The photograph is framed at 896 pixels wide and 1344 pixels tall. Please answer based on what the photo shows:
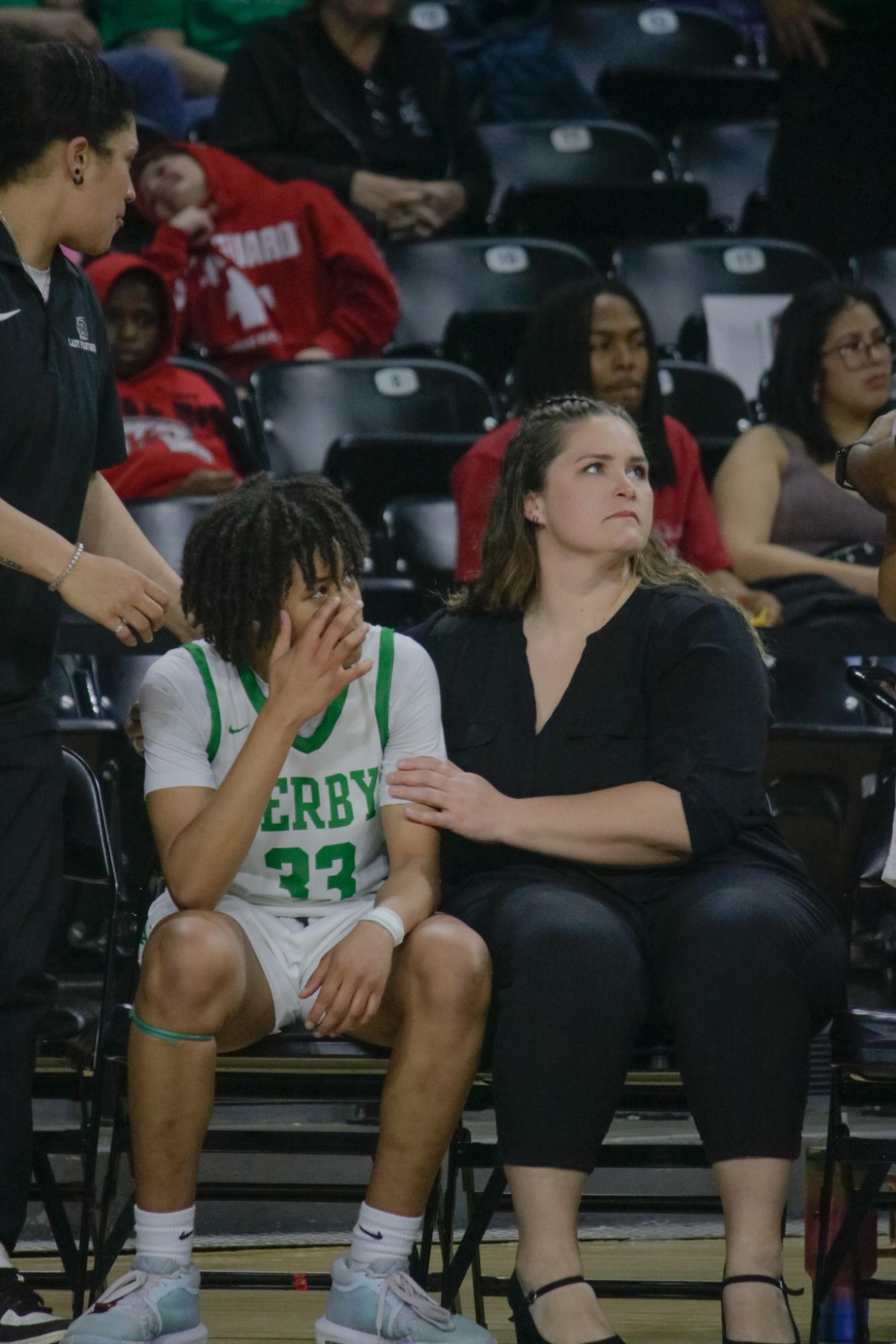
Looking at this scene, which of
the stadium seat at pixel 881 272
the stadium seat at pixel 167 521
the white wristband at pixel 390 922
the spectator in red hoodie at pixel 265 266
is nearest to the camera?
the white wristband at pixel 390 922

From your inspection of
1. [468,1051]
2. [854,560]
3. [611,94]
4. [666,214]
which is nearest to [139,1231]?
[468,1051]

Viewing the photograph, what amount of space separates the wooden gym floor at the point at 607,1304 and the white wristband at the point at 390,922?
2.12 ft

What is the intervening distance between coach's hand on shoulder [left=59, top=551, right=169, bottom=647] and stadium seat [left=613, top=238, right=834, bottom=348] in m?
3.58

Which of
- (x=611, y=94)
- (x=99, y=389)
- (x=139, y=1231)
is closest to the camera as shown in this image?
(x=139, y=1231)

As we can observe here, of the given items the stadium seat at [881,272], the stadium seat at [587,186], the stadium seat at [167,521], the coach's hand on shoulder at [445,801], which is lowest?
the coach's hand on shoulder at [445,801]

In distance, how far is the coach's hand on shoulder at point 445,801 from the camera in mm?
2449

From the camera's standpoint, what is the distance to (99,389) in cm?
260

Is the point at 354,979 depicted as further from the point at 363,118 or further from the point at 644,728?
the point at 363,118

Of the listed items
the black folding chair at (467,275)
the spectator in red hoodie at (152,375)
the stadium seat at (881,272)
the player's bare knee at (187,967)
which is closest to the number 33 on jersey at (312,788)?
the player's bare knee at (187,967)

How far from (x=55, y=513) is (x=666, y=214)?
4.05 metres

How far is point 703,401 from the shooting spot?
189 inches

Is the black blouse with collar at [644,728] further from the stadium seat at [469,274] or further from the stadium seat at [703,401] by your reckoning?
the stadium seat at [469,274]

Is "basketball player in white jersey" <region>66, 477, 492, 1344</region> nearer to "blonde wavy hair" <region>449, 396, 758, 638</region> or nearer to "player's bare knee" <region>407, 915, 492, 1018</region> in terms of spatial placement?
"player's bare knee" <region>407, 915, 492, 1018</region>

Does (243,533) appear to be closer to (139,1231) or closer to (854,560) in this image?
(139,1231)
